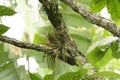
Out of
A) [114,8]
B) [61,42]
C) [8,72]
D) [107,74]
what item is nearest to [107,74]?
[107,74]

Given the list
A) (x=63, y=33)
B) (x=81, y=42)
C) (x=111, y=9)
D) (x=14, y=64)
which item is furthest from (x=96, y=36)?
(x=63, y=33)

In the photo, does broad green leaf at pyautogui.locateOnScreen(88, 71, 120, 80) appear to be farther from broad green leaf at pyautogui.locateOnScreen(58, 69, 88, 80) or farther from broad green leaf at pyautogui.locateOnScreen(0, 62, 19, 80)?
broad green leaf at pyautogui.locateOnScreen(0, 62, 19, 80)

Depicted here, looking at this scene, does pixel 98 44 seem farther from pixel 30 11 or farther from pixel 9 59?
pixel 30 11

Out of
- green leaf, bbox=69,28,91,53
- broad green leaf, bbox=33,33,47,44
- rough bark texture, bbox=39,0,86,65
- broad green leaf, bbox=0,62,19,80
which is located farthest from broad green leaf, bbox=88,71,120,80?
green leaf, bbox=69,28,91,53

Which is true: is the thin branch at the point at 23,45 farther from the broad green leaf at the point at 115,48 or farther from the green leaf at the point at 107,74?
the broad green leaf at the point at 115,48

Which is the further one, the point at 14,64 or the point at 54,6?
the point at 14,64

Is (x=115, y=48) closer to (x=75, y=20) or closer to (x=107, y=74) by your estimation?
(x=107, y=74)
